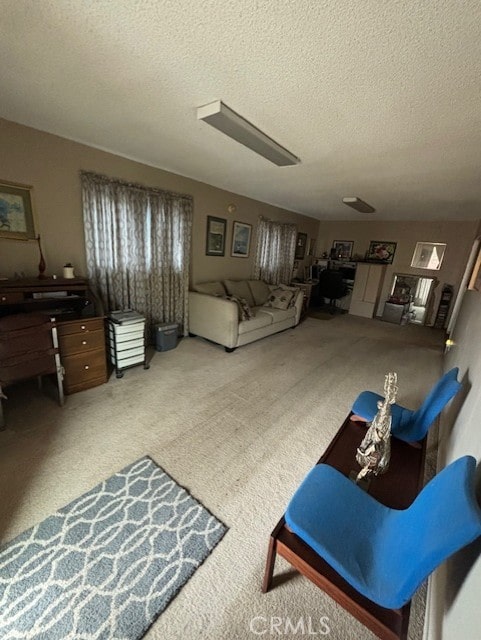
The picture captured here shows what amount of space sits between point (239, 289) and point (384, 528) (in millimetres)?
3774

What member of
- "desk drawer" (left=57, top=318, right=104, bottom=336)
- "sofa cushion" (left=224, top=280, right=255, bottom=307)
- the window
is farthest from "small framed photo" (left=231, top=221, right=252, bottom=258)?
the window

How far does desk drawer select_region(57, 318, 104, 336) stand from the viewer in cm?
219

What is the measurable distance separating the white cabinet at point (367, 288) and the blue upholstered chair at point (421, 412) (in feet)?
16.1

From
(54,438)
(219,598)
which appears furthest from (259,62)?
(54,438)

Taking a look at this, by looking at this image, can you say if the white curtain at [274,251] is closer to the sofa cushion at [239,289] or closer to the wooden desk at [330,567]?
the sofa cushion at [239,289]

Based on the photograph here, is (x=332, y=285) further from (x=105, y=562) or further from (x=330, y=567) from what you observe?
(x=105, y=562)

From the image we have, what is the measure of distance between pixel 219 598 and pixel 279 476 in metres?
0.70

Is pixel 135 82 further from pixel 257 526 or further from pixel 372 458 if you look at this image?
pixel 257 526

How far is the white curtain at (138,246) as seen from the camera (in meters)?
2.74

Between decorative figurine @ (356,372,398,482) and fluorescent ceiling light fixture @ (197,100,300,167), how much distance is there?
188 centimetres

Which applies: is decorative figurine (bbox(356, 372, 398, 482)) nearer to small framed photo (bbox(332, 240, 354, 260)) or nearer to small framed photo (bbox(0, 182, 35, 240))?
small framed photo (bbox(0, 182, 35, 240))

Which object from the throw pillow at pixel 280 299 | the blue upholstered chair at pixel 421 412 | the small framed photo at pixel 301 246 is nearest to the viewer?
the blue upholstered chair at pixel 421 412

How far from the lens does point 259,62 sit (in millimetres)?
1214

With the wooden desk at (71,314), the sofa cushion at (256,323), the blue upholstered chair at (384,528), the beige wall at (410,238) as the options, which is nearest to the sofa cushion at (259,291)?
the sofa cushion at (256,323)
